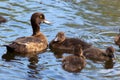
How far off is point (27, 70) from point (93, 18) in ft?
14.9

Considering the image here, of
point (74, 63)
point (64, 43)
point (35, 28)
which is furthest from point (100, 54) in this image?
point (35, 28)

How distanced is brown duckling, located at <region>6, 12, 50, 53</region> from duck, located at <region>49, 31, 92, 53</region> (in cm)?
24

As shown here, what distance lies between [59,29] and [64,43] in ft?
3.57

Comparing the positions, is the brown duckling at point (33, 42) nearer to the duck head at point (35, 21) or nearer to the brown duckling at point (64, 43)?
the duck head at point (35, 21)

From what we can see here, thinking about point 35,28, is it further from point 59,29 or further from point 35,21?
point 59,29

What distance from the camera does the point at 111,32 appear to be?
14.7m

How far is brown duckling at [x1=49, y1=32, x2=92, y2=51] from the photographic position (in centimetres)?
1339

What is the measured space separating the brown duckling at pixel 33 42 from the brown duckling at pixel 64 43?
0.79ft

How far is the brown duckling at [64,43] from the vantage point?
1339 centimetres

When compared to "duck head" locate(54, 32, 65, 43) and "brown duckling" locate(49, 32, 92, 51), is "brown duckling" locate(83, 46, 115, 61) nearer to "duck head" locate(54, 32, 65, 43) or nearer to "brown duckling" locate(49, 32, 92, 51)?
"brown duckling" locate(49, 32, 92, 51)

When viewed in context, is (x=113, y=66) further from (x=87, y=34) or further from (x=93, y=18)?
(x=93, y=18)

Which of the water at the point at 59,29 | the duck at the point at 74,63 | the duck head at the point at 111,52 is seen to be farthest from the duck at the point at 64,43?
the duck at the point at 74,63

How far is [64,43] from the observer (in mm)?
13641

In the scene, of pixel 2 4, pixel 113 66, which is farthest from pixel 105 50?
pixel 2 4
